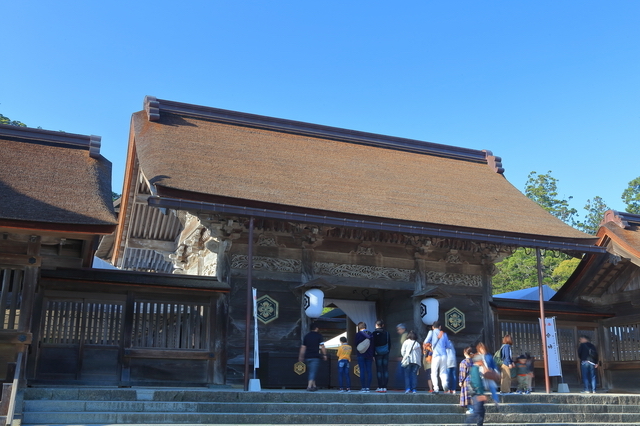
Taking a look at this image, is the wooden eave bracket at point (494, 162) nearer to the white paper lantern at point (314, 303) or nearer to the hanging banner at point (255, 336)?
the white paper lantern at point (314, 303)

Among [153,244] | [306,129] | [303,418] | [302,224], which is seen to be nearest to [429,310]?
[302,224]

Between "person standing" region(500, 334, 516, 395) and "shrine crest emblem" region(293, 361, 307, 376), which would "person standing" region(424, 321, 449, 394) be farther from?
"shrine crest emblem" region(293, 361, 307, 376)

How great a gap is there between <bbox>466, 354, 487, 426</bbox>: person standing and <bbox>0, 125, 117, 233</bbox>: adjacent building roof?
5.75 meters

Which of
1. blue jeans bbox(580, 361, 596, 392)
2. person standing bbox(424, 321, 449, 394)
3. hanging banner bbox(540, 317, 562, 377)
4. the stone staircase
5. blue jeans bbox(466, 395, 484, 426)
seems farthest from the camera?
blue jeans bbox(580, 361, 596, 392)

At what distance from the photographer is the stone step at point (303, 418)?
7875mm

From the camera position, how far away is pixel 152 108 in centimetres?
1476

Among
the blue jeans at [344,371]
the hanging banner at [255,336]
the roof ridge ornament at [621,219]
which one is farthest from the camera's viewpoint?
the roof ridge ornament at [621,219]

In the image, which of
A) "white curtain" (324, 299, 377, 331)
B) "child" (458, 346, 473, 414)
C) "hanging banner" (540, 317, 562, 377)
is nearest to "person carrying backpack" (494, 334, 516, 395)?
"hanging banner" (540, 317, 562, 377)

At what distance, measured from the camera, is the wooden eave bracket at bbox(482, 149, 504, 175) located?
18.4 m

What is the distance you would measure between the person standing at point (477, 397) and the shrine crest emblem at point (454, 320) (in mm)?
5245

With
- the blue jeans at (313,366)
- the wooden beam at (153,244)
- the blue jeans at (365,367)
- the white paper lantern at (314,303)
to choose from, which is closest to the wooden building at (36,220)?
the wooden beam at (153,244)

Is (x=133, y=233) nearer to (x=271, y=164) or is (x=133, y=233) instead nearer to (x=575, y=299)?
(x=271, y=164)

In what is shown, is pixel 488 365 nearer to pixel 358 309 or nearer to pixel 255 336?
pixel 255 336

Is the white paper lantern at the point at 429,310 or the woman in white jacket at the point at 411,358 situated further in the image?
the white paper lantern at the point at 429,310
